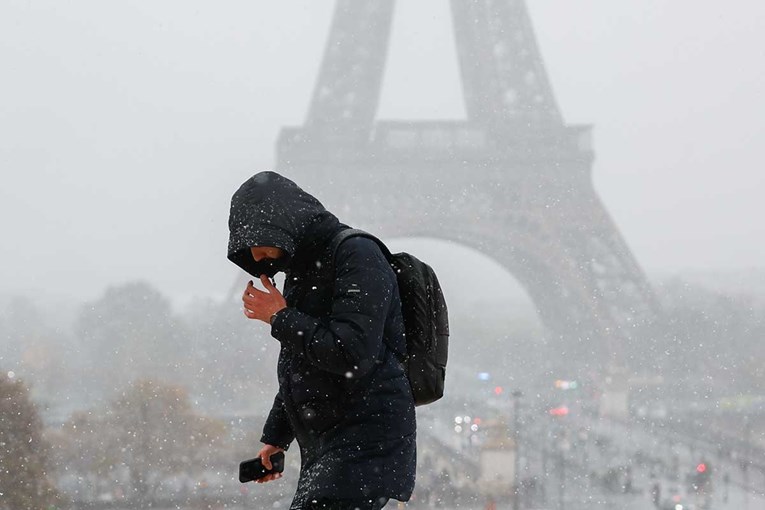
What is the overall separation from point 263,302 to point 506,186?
17100 millimetres

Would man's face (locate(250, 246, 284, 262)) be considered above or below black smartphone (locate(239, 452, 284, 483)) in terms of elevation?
above

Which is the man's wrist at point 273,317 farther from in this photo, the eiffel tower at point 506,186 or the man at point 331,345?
the eiffel tower at point 506,186

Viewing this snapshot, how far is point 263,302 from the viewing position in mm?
1560

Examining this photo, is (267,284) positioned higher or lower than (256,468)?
higher

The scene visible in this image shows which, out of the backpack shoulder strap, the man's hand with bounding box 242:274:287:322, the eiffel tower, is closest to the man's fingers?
the man's hand with bounding box 242:274:287:322

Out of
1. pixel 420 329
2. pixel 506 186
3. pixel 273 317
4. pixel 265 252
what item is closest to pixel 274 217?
pixel 265 252

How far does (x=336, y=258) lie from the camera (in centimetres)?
154

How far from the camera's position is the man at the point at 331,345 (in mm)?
1482

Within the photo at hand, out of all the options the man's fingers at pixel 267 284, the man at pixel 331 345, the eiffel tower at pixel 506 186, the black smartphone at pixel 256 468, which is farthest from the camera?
the eiffel tower at pixel 506 186

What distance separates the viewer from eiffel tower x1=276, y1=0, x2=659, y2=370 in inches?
699

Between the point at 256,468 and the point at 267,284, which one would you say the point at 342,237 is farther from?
the point at 256,468

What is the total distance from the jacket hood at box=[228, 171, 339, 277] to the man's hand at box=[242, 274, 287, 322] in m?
0.08

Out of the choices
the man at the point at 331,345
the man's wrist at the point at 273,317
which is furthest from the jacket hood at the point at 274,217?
the man's wrist at the point at 273,317

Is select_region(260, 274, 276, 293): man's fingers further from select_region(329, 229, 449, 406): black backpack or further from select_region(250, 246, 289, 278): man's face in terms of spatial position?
select_region(329, 229, 449, 406): black backpack
